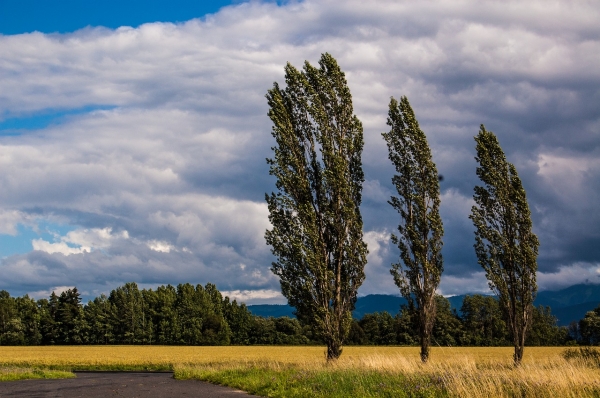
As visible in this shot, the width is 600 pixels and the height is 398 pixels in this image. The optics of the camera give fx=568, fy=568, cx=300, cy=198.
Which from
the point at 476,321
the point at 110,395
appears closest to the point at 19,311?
the point at 476,321

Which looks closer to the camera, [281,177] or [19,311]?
[281,177]

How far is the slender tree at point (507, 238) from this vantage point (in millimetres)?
36531

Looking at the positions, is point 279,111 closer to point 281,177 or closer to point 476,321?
point 281,177

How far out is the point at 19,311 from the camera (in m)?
124

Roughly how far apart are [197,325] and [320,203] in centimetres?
8607

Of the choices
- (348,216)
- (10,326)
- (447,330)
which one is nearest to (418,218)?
(348,216)

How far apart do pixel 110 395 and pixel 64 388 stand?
4772 mm

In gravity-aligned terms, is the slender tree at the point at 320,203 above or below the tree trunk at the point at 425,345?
above

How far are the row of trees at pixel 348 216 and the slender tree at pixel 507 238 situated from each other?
64mm

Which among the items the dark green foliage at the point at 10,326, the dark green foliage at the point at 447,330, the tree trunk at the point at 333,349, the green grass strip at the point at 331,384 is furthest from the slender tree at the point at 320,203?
the dark green foliage at the point at 10,326

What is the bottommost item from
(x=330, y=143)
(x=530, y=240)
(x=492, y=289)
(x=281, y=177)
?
(x=492, y=289)

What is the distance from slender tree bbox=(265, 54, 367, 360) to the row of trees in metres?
0.06

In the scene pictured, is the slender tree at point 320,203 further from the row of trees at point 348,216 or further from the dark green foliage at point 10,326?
the dark green foliage at point 10,326

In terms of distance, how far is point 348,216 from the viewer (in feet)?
110
